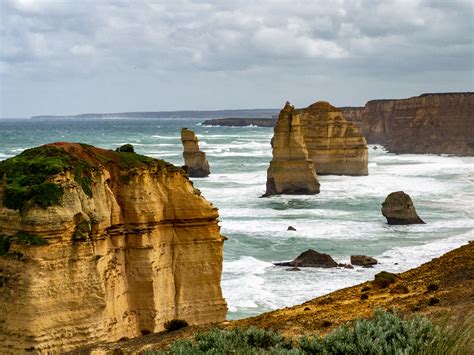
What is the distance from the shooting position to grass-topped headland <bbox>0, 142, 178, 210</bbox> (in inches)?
696

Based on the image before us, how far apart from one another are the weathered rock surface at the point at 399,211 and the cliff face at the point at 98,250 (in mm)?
28838

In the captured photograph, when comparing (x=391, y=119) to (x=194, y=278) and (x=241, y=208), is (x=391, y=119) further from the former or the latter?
(x=194, y=278)

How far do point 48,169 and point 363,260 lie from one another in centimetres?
2158

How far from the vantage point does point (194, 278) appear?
21.8 metres

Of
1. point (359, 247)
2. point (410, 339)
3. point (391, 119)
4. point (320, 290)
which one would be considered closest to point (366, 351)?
point (410, 339)

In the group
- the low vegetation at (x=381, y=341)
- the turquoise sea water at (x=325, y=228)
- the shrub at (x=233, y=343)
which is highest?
the low vegetation at (x=381, y=341)

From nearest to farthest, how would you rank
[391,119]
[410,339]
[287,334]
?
[410,339] < [287,334] < [391,119]

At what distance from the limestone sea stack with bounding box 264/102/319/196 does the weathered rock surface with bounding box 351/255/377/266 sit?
2971 cm

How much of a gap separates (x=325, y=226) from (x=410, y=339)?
39.8 meters

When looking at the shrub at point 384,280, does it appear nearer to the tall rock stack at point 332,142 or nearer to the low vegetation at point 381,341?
the low vegetation at point 381,341

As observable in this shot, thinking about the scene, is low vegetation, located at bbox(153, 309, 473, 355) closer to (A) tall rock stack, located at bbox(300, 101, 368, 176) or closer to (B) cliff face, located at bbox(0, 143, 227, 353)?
(B) cliff face, located at bbox(0, 143, 227, 353)

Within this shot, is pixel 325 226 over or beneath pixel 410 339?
beneath

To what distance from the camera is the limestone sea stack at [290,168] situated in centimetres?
6650

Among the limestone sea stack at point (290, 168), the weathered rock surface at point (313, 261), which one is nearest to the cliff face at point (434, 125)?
the limestone sea stack at point (290, 168)
